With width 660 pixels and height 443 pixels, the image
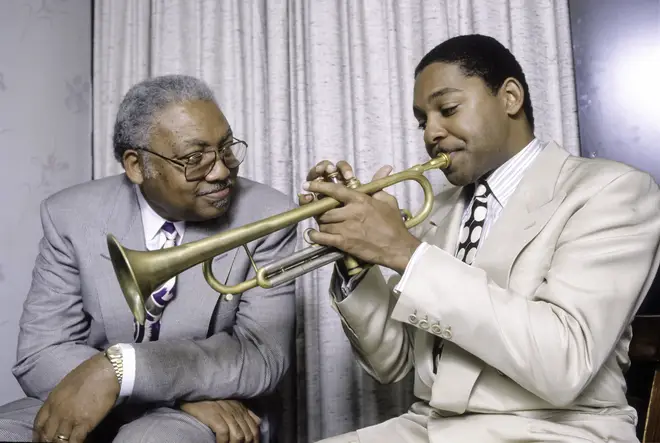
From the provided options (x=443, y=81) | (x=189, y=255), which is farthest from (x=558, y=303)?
(x=189, y=255)

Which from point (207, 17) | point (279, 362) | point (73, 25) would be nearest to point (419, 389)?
point (279, 362)

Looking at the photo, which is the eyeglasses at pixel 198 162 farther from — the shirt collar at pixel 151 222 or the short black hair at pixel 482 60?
the short black hair at pixel 482 60

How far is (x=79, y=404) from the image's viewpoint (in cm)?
161

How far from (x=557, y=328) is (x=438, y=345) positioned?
346 millimetres

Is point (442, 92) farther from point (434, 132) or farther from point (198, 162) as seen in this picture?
point (198, 162)

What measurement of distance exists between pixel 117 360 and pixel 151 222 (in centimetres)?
50

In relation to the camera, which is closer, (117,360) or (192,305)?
(117,360)

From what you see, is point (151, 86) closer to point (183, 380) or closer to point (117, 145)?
point (117, 145)

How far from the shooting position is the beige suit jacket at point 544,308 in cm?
138

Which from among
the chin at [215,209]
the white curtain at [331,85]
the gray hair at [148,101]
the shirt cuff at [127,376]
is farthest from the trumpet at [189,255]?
the white curtain at [331,85]

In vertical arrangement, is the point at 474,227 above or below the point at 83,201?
below

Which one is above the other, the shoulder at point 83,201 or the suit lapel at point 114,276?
the shoulder at point 83,201

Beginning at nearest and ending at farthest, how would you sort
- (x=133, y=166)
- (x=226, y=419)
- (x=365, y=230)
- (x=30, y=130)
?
(x=365, y=230)
(x=226, y=419)
(x=133, y=166)
(x=30, y=130)

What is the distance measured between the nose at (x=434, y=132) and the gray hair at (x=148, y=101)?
65 centimetres
